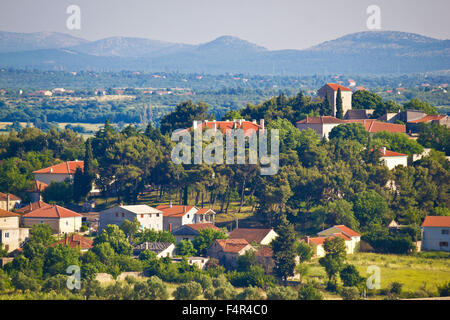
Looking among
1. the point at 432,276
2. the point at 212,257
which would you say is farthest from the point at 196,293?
the point at 432,276

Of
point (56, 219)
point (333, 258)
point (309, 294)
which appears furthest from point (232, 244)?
point (56, 219)

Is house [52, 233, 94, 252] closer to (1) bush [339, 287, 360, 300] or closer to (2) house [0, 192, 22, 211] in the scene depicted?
(2) house [0, 192, 22, 211]

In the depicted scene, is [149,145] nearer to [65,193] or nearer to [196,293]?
[65,193]

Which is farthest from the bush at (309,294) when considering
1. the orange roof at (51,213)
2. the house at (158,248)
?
the orange roof at (51,213)

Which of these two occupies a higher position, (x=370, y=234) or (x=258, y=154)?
(x=258, y=154)

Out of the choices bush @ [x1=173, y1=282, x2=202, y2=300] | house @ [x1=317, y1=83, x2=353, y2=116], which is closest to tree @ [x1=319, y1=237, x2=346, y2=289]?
bush @ [x1=173, y1=282, x2=202, y2=300]

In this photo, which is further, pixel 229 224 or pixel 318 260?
pixel 229 224
